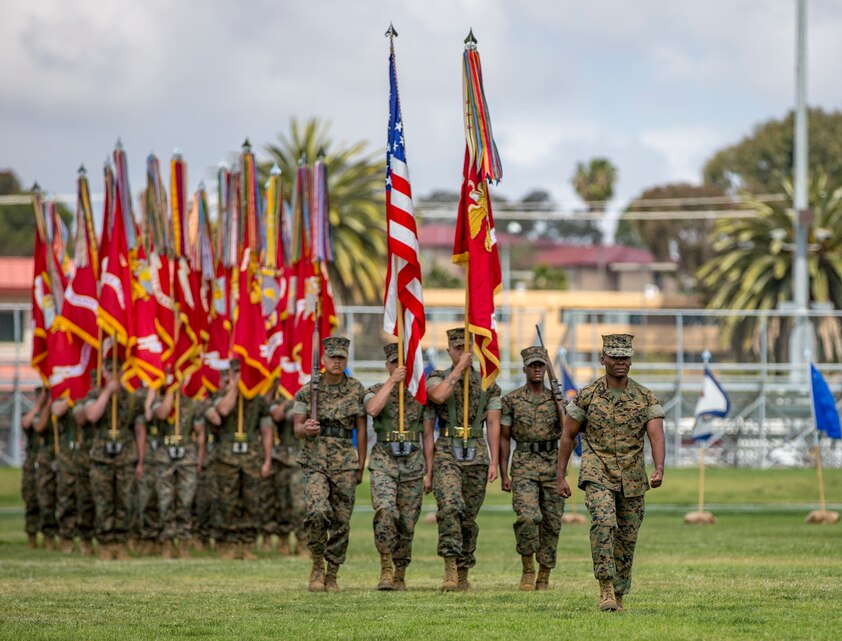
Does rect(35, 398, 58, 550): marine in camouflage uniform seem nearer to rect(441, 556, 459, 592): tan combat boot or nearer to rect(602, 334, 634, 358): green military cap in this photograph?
rect(441, 556, 459, 592): tan combat boot

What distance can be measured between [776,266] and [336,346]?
4896cm

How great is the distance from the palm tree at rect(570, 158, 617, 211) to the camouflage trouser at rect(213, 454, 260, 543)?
93161mm

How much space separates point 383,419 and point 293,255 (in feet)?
29.8

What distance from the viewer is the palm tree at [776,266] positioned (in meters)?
59.1

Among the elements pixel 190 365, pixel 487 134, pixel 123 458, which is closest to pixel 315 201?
pixel 190 365

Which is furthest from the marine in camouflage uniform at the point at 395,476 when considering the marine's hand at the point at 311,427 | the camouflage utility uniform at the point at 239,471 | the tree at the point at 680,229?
the tree at the point at 680,229

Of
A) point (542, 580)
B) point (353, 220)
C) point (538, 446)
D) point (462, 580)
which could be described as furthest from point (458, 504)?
point (353, 220)

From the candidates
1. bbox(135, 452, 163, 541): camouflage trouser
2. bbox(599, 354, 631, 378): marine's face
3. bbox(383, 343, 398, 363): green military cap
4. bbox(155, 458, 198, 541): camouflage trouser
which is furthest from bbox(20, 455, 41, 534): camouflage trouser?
bbox(599, 354, 631, 378): marine's face

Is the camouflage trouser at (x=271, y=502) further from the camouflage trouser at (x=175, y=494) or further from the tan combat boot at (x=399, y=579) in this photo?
the tan combat boot at (x=399, y=579)

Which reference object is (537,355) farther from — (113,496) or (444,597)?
(113,496)

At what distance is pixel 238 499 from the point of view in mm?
20594

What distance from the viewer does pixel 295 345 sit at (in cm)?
2289

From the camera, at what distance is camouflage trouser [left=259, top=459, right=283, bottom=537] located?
2072 cm

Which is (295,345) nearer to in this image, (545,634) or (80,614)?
(80,614)
